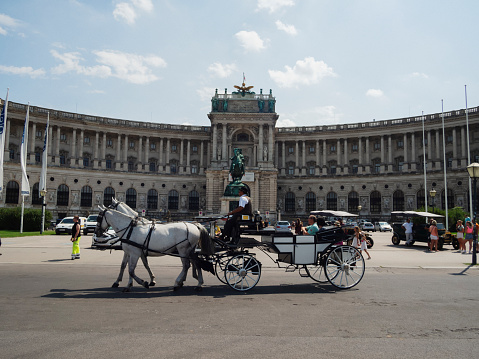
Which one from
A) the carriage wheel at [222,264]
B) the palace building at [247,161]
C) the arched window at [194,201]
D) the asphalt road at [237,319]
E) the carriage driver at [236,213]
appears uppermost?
the palace building at [247,161]

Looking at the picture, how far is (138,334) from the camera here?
7.54 metres

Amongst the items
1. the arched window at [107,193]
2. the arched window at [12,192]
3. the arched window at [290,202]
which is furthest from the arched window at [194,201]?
the arched window at [12,192]

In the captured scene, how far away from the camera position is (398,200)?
72.3m

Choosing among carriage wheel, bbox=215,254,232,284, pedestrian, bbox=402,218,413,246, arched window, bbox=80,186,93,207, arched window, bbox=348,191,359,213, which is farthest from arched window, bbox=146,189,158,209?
carriage wheel, bbox=215,254,232,284

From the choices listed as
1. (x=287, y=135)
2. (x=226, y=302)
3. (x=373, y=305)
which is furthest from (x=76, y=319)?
(x=287, y=135)

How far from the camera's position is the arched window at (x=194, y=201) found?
260 ft

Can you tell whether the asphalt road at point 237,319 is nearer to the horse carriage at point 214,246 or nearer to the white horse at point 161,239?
the horse carriage at point 214,246

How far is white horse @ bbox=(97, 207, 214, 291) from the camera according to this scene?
11.9 metres

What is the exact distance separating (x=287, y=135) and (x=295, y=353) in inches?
3006

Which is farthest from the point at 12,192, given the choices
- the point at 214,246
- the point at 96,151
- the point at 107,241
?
the point at 214,246

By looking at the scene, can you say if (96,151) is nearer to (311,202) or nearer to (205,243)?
(311,202)

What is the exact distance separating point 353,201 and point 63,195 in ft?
176

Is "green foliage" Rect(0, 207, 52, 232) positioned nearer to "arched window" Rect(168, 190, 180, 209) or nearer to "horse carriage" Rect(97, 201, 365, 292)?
"arched window" Rect(168, 190, 180, 209)

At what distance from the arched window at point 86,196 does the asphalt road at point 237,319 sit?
6118cm
